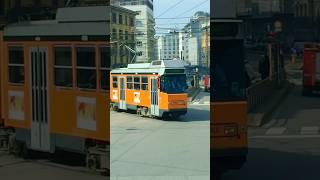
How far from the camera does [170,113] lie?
2.62 m

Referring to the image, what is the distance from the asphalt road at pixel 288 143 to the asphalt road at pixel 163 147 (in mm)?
414

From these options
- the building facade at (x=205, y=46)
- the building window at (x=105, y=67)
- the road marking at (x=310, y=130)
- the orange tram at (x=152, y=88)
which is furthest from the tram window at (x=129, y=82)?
the road marking at (x=310, y=130)

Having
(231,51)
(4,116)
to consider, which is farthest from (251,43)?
(4,116)

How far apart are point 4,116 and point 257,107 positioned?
138cm

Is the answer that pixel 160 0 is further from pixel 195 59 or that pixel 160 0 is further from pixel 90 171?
pixel 90 171

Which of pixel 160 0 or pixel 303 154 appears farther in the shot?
pixel 303 154

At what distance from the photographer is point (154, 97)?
8.49 feet

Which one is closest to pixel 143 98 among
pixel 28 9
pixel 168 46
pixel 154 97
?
pixel 154 97

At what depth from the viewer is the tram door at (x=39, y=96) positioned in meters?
2.68

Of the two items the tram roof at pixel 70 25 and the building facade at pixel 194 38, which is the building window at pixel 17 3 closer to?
the tram roof at pixel 70 25

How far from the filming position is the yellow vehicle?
2.76m

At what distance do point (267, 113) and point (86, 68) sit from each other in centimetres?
104

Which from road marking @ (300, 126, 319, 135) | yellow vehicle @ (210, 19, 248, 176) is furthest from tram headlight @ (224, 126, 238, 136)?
road marking @ (300, 126, 319, 135)

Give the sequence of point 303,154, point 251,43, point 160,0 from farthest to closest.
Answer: point 303,154, point 251,43, point 160,0
